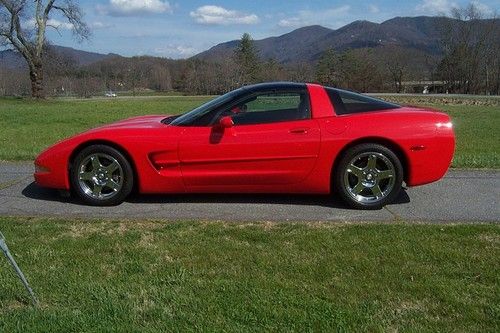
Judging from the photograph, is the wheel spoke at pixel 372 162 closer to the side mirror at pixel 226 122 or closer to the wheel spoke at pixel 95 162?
the side mirror at pixel 226 122

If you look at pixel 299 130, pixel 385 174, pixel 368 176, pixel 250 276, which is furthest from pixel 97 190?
pixel 385 174

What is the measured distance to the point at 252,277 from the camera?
3.35 m

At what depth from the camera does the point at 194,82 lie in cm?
10450

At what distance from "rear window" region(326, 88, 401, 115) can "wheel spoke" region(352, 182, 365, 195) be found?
0.76 m

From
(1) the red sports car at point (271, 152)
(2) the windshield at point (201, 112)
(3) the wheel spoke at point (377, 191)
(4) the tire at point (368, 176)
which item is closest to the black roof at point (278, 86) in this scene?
(1) the red sports car at point (271, 152)

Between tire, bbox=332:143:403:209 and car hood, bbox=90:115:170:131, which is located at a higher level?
car hood, bbox=90:115:170:131

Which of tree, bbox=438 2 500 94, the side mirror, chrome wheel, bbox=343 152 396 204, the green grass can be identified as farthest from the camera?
tree, bbox=438 2 500 94

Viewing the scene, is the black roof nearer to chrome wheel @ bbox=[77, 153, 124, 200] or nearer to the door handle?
the door handle

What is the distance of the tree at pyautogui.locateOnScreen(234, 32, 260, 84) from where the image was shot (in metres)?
96.7

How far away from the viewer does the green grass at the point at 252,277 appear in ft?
9.12

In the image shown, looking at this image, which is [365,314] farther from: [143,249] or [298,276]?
[143,249]

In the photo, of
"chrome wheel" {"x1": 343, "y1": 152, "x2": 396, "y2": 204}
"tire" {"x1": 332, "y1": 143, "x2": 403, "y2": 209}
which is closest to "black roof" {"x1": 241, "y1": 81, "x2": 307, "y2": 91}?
"tire" {"x1": 332, "y1": 143, "x2": 403, "y2": 209}

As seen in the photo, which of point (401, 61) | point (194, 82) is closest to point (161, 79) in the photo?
point (194, 82)

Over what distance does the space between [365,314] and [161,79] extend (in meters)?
117
